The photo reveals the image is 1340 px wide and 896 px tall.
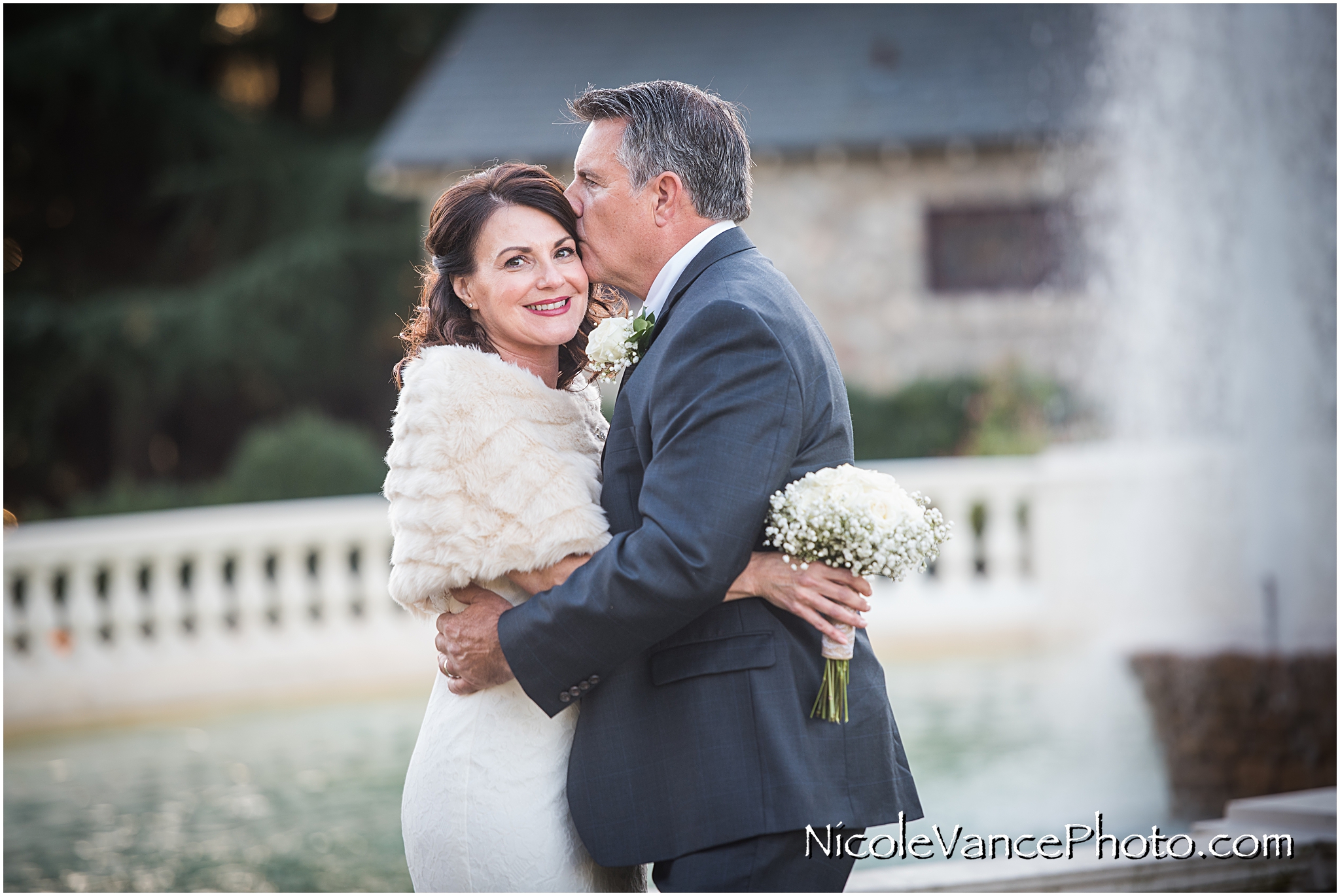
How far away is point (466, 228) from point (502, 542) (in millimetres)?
807

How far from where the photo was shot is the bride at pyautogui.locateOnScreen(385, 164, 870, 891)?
2590 mm

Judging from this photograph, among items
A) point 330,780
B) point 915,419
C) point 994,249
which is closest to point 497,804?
point 330,780

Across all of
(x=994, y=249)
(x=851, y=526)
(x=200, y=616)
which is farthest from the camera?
(x=994, y=249)

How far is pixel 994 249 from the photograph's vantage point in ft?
51.3

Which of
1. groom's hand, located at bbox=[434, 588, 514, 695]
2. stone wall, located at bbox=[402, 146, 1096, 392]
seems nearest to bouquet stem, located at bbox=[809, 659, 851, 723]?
groom's hand, located at bbox=[434, 588, 514, 695]

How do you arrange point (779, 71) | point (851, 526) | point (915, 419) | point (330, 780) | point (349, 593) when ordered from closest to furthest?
point (851, 526), point (330, 780), point (349, 593), point (915, 419), point (779, 71)

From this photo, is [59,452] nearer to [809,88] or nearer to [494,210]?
[809,88]

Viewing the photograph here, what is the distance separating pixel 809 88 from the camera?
621 inches

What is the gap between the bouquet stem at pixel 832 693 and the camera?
2572mm

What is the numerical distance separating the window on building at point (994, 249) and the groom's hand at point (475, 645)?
13.6 metres

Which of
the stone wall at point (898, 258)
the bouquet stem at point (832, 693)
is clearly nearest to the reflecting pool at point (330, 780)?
the bouquet stem at point (832, 693)

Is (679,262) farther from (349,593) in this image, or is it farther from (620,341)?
(349,593)

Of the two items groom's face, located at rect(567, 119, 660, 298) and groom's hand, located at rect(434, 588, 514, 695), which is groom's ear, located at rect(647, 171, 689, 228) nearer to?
groom's face, located at rect(567, 119, 660, 298)

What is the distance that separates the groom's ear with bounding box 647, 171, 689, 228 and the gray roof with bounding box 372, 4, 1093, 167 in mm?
12033
